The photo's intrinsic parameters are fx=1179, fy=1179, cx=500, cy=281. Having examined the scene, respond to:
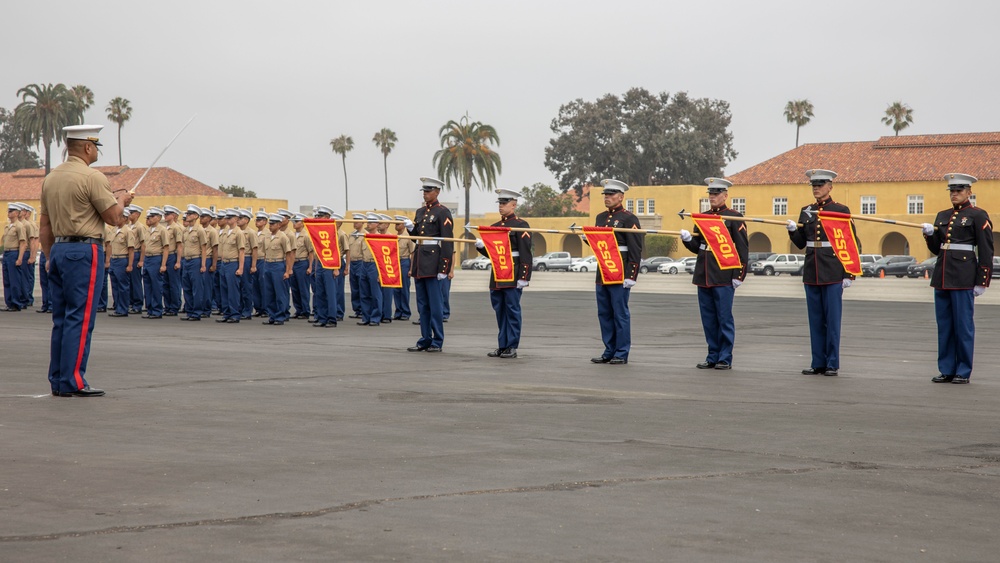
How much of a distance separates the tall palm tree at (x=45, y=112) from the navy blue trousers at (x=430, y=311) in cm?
9418

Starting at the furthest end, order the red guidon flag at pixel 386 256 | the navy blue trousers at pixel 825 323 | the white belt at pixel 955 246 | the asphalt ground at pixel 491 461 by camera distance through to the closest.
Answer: the red guidon flag at pixel 386 256
the navy blue trousers at pixel 825 323
the white belt at pixel 955 246
the asphalt ground at pixel 491 461

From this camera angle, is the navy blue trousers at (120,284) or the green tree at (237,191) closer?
the navy blue trousers at (120,284)

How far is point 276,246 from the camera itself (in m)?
21.4

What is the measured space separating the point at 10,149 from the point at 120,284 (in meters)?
121

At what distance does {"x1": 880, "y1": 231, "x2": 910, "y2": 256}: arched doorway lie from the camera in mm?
81375

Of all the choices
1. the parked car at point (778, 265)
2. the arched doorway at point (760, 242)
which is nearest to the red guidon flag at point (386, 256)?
the parked car at point (778, 265)

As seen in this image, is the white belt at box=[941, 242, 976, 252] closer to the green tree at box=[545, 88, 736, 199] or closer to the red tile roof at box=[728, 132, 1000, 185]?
the red tile roof at box=[728, 132, 1000, 185]

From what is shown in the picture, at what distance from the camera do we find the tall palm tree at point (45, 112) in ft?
332

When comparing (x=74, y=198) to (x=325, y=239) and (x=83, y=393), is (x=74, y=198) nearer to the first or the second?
(x=83, y=393)

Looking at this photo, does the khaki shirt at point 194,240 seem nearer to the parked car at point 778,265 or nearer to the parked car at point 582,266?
the parked car at point 778,265

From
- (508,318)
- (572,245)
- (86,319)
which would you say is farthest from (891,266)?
(86,319)

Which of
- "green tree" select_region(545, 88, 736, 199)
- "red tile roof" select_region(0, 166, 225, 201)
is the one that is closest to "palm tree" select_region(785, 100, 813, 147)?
"green tree" select_region(545, 88, 736, 199)

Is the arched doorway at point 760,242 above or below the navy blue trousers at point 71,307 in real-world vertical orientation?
above

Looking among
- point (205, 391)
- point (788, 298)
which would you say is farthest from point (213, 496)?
point (788, 298)
